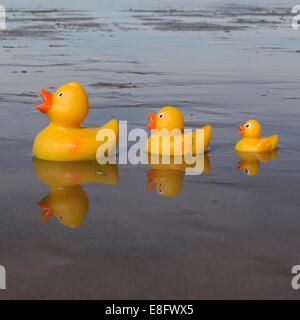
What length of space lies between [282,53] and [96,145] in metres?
11.9

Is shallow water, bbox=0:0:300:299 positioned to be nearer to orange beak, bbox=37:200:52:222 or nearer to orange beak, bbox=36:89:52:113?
orange beak, bbox=37:200:52:222

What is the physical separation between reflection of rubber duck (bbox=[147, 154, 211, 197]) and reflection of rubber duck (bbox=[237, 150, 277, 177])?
0.40m

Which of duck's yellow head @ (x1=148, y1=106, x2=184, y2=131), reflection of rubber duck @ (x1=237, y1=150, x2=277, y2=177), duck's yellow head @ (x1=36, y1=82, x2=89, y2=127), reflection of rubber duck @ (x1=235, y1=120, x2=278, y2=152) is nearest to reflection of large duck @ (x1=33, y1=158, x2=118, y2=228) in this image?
duck's yellow head @ (x1=36, y1=82, x2=89, y2=127)

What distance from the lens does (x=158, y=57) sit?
16984mm

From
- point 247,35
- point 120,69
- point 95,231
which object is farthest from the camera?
point 247,35

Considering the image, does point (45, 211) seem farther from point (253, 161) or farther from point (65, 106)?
point (253, 161)

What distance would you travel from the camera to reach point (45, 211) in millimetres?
5555

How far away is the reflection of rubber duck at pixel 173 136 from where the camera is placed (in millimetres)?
7434

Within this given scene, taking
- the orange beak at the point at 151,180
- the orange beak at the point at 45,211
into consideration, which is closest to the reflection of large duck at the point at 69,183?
the orange beak at the point at 45,211

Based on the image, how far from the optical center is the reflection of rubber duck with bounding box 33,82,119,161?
23.5 feet

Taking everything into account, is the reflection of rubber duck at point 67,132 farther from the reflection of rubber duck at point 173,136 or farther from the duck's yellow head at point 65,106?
the reflection of rubber duck at point 173,136

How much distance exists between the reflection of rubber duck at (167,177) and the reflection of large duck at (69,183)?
410mm

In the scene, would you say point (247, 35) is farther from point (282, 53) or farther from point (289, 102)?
point (289, 102)
